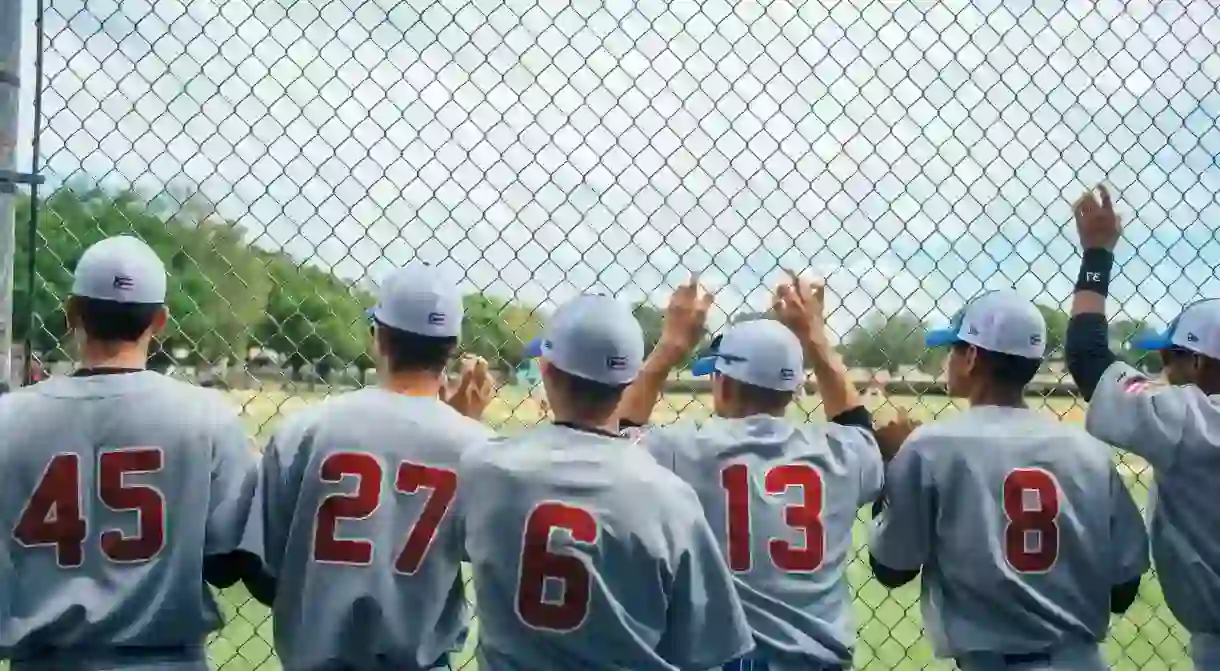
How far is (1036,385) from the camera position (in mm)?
3953

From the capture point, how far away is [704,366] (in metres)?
3.32

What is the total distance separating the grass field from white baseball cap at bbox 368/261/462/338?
811mm

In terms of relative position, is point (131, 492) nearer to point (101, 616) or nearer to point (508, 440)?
point (101, 616)

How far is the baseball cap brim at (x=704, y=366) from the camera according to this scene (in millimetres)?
3303

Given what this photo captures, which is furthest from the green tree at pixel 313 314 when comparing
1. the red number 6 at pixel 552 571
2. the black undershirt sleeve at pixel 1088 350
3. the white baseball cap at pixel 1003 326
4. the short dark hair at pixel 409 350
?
the black undershirt sleeve at pixel 1088 350

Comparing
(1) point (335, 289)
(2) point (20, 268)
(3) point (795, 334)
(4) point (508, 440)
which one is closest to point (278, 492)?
(4) point (508, 440)

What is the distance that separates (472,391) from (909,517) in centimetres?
117

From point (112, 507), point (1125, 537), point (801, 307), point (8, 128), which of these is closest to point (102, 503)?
point (112, 507)

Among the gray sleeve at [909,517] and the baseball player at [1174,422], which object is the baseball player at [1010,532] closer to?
the gray sleeve at [909,517]

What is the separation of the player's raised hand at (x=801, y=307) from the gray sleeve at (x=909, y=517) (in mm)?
412

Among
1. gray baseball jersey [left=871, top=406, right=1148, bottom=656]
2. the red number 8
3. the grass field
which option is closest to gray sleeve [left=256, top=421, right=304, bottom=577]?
the grass field

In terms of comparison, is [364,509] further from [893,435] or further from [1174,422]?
[1174,422]

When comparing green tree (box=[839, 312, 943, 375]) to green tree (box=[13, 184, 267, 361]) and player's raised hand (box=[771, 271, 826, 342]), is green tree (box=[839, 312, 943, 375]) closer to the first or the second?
player's raised hand (box=[771, 271, 826, 342])

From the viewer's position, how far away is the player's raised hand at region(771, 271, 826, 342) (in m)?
3.37
